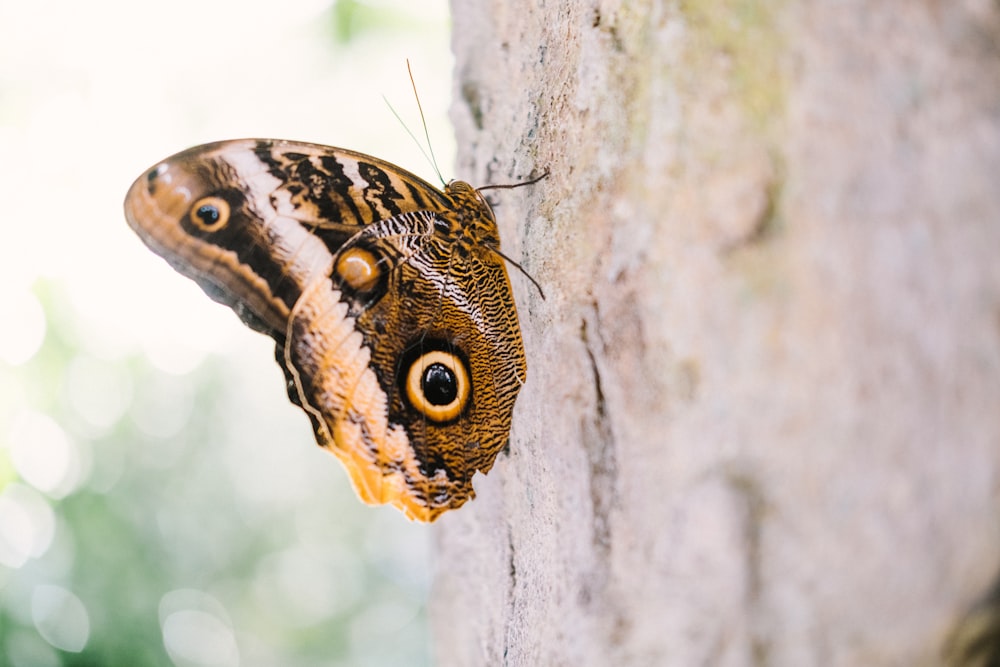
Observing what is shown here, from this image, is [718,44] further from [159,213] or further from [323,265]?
[159,213]

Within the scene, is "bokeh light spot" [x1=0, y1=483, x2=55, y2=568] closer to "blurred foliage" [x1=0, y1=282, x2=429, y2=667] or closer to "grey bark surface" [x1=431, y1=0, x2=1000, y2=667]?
"blurred foliage" [x1=0, y1=282, x2=429, y2=667]

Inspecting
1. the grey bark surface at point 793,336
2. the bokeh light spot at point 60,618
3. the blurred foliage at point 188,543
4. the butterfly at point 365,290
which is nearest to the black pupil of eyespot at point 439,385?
the butterfly at point 365,290

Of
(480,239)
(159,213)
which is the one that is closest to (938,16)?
(480,239)

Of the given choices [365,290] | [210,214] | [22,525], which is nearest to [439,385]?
[365,290]

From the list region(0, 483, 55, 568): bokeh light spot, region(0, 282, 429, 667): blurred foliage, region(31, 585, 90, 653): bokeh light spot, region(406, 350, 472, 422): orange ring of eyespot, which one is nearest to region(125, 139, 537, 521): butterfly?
region(406, 350, 472, 422): orange ring of eyespot

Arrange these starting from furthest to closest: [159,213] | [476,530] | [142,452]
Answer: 1. [142,452]
2. [476,530]
3. [159,213]
